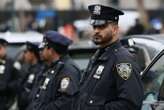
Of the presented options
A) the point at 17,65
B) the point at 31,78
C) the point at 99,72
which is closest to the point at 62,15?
the point at 17,65

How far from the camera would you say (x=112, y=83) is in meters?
6.28

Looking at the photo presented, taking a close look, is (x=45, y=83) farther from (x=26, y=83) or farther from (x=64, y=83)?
(x=26, y=83)

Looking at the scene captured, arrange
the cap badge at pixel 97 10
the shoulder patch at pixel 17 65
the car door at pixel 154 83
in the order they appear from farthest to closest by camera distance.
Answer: the shoulder patch at pixel 17 65 < the car door at pixel 154 83 < the cap badge at pixel 97 10

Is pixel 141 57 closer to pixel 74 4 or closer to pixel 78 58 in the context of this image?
pixel 78 58

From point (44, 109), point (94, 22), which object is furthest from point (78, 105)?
point (44, 109)

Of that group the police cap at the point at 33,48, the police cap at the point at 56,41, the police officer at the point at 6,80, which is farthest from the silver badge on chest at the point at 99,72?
the police cap at the point at 33,48

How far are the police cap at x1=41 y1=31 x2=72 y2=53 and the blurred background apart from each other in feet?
36.8

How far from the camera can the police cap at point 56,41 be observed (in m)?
8.22

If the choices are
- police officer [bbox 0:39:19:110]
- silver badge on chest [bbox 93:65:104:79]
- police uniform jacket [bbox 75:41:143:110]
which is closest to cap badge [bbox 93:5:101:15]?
police uniform jacket [bbox 75:41:143:110]

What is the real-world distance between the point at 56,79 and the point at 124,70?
1771mm

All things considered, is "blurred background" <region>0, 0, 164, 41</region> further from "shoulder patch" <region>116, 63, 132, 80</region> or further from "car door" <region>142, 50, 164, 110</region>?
"shoulder patch" <region>116, 63, 132, 80</region>

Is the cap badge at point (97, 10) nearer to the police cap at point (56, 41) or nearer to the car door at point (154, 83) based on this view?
the car door at point (154, 83)

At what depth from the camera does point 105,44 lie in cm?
642

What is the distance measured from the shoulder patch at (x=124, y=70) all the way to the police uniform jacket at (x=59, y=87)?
140 cm
